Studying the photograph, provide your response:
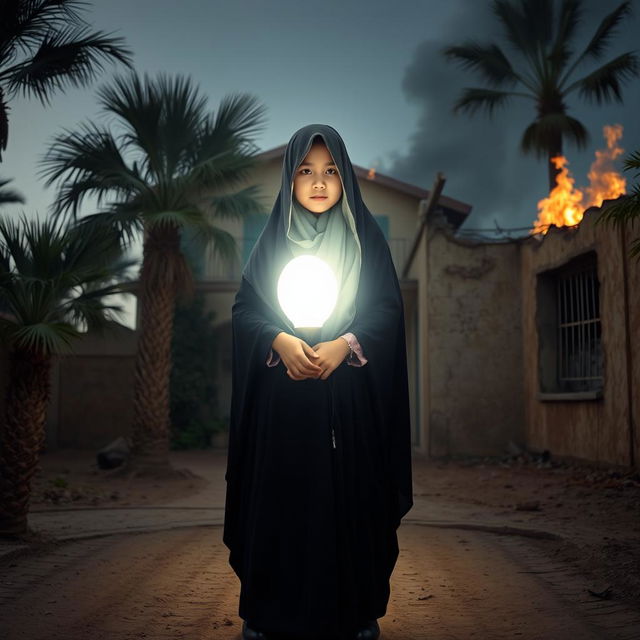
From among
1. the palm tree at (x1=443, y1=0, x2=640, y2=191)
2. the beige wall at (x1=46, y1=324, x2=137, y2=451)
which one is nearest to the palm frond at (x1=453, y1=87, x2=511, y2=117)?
the palm tree at (x1=443, y1=0, x2=640, y2=191)

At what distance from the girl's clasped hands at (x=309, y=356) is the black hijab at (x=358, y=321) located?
0.58ft

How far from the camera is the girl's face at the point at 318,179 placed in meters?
3.12

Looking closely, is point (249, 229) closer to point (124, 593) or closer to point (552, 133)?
point (552, 133)

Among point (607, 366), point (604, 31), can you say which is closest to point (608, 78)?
point (604, 31)

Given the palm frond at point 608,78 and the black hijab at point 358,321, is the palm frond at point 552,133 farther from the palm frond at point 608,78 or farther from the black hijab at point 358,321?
the black hijab at point 358,321

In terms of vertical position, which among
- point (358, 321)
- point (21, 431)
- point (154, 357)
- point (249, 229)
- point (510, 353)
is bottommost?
point (21, 431)

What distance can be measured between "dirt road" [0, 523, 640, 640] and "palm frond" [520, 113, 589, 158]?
14.7m

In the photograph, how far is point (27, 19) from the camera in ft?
26.2

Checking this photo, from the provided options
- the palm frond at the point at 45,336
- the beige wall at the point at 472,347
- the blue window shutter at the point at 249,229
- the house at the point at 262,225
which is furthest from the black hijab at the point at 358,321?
the blue window shutter at the point at 249,229

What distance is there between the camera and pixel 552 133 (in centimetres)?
1789

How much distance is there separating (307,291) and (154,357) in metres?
8.69

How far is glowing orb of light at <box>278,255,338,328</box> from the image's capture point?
106 inches

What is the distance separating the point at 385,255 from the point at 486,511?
4.67 m

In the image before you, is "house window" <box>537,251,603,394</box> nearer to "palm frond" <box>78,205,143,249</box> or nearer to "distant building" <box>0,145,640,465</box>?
"distant building" <box>0,145,640,465</box>
